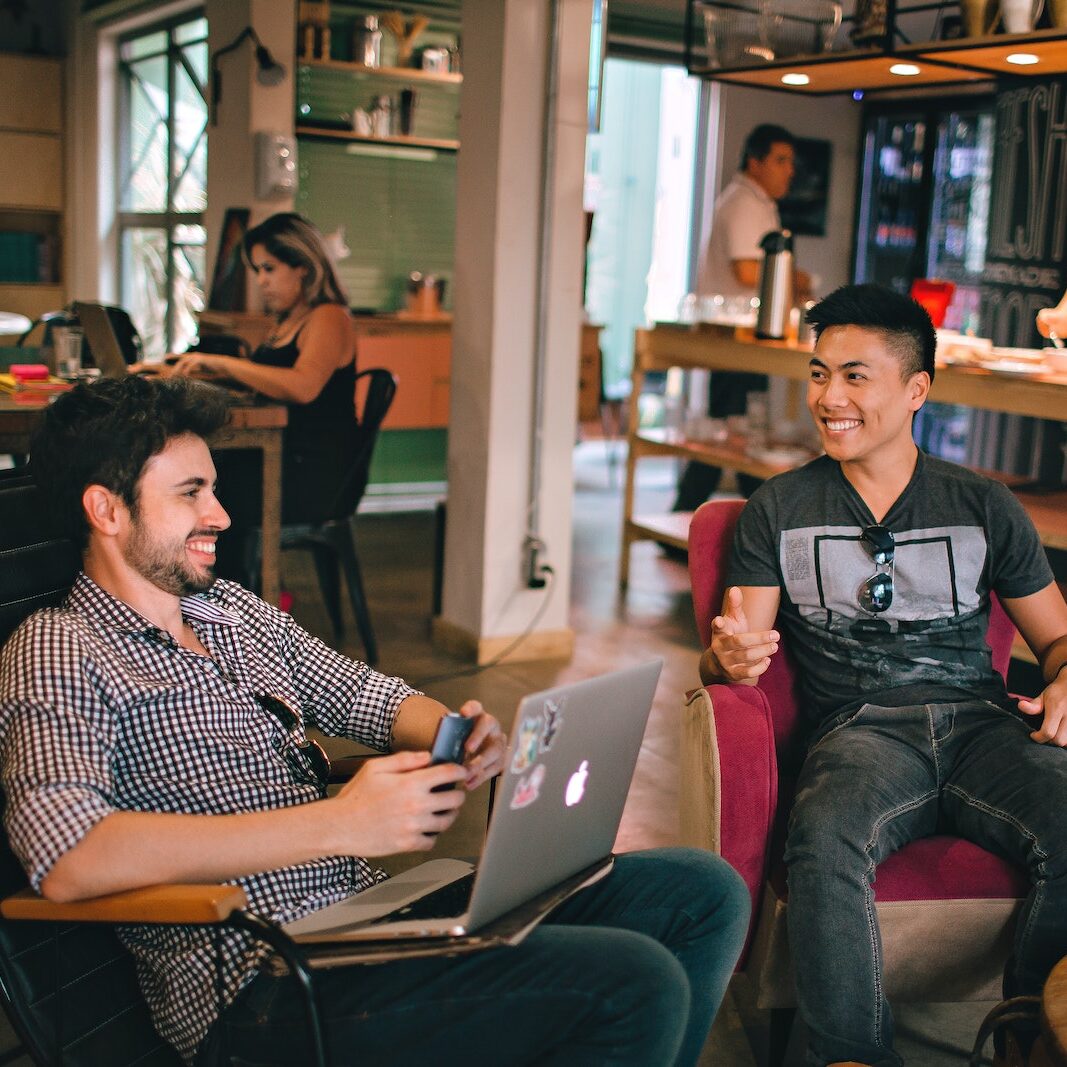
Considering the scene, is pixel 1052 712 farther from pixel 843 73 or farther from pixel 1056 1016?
pixel 843 73

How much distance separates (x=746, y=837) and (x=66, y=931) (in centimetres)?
100

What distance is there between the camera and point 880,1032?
183 centimetres

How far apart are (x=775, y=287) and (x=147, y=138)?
5.37 meters

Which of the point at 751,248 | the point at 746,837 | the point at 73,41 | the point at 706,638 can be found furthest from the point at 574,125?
the point at 73,41

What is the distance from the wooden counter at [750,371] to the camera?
3.60m

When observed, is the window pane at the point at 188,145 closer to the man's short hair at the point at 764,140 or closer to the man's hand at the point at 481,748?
the man's short hair at the point at 764,140

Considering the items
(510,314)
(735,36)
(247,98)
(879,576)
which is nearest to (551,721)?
(879,576)

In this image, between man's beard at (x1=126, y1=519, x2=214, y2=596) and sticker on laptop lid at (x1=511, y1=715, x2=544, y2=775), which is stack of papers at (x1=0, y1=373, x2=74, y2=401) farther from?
sticker on laptop lid at (x1=511, y1=715, x2=544, y2=775)

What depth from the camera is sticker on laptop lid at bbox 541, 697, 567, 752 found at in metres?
1.39

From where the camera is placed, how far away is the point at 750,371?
488 centimetres

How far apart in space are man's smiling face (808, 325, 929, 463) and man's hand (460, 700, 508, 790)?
875mm

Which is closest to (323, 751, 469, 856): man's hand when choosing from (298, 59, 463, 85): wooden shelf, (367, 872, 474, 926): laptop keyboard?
(367, 872, 474, 926): laptop keyboard

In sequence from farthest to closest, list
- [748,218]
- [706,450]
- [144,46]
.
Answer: [144,46], [748,218], [706,450]

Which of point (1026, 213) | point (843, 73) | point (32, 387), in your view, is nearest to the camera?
point (32, 387)
